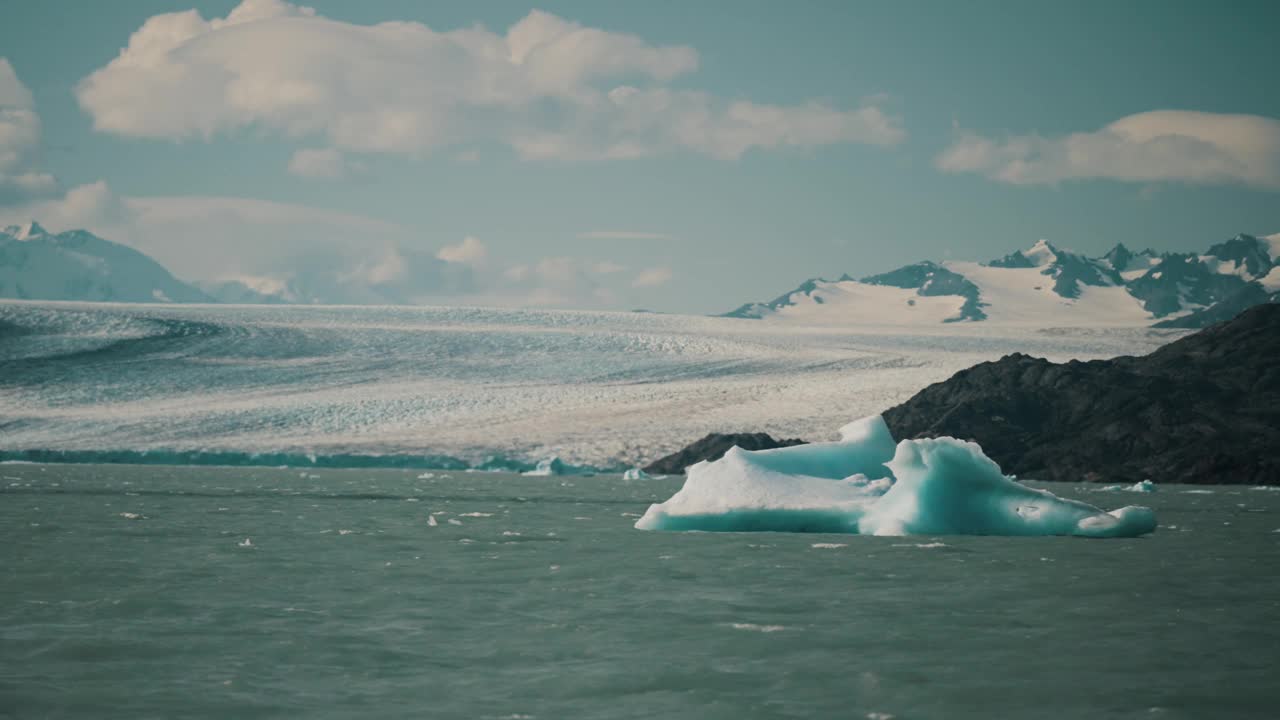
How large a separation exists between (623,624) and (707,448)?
35464mm

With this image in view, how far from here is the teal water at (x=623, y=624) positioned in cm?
688

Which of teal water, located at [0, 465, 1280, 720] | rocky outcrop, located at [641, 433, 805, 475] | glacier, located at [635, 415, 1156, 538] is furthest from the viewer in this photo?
rocky outcrop, located at [641, 433, 805, 475]

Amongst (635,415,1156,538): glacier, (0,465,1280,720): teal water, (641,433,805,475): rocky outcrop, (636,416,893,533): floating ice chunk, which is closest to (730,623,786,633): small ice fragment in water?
(0,465,1280,720): teal water

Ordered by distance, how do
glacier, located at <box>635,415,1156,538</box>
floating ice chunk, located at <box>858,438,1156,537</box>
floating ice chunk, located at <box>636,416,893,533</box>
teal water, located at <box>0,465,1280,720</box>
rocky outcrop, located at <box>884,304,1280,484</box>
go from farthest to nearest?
rocky outcrop, located at <box>884,304,1280,484</box> → floating ice chunk, located at <box>636,416,893,533</box> → glacier, located at <box>635,415,1156,538</box> → floating ice chunk, located at <box>858,438,1156,537</box> → teal water, located at <box>0,465,1280,720</box>

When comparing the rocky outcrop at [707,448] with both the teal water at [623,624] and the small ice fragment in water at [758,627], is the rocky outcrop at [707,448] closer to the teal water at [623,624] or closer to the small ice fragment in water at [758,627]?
the teal water at [623,624]

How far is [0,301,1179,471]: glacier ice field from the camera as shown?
153 ft

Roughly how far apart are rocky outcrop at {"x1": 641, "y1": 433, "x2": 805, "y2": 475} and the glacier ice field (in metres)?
0.87

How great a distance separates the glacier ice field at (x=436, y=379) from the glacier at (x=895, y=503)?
1059 inches

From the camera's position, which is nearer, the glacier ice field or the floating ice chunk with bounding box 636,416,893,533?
the floating ice chunk with bounding box 636,416,893,533

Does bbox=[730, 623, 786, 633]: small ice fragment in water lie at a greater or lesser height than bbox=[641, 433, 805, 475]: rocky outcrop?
greater

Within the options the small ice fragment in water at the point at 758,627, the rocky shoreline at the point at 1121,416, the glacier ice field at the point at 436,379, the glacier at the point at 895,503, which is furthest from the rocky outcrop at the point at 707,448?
the small ice fragment in water at the point at 758,627

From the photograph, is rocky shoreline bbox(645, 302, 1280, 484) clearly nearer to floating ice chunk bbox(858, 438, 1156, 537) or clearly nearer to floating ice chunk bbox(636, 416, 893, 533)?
floating ice chunk bbox(636, 416, 893, 533)

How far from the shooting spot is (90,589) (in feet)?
35.8

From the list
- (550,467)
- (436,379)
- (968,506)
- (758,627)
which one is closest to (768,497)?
(968,506)
